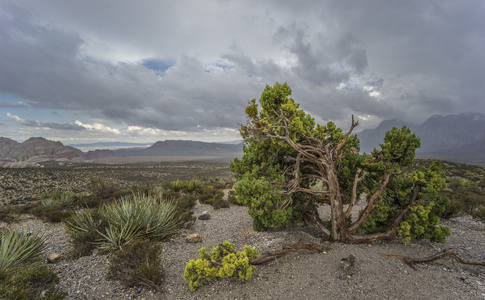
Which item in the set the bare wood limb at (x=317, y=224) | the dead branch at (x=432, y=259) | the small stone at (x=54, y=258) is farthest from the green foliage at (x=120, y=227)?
the dead branch at (x=432, y=259)

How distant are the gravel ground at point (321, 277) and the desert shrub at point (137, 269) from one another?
15 centimetres

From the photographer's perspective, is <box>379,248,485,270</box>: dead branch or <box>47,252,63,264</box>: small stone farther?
<box>47,252,63,264</box>: small stone

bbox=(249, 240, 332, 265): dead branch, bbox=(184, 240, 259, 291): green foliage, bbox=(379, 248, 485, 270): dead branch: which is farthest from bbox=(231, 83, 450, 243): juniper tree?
bbox=(184, 240, 259, 291): green foliage

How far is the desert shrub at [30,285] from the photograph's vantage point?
3.21 m

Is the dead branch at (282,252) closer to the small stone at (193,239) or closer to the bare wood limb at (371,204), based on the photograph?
the bare wood limb at (371,204)

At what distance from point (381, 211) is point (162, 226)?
21.6 ft

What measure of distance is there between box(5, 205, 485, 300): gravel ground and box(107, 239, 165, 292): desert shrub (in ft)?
0.50

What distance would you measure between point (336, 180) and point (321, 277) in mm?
2389

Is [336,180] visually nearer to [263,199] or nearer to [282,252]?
[263,199]

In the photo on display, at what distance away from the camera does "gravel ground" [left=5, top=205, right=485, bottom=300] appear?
383 centimetres

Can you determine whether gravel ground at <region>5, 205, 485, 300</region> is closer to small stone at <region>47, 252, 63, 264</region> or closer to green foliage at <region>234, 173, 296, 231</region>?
small stone at <region>47, 252, 63, 264</region>

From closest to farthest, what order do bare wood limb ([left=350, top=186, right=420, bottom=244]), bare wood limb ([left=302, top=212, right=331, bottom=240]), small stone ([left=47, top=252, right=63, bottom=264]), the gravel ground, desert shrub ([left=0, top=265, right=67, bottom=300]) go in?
desert shrub ([left=0, top=265, right=67, bottom=300]) < the gravel ground < small stone ([left=47, top=252, right=63, bottom=264]) < bare wood limb ([left=350, top=186, right=420, bottom=244]) < bare wood limb ([left=302, top=212, right=331, bottom=240])

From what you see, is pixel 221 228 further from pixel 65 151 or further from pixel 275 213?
pixel 65 151

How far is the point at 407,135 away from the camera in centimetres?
558
